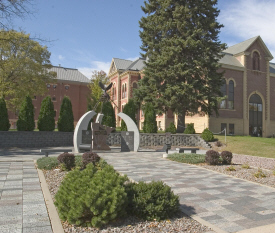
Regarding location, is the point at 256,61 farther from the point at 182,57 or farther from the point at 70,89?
the point at 70,89

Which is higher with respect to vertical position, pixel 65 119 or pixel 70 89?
pixel 70 89

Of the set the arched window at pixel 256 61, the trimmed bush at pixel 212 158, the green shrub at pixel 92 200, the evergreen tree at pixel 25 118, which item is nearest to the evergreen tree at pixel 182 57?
the evergreen tree at pixel 25 118

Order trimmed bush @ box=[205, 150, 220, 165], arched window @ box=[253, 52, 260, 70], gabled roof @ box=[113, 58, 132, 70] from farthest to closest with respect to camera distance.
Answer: gabled roof @ box=[113, 58, 132, 70]
arched window @ box=[253, 52, 260, 70]
trimmed bush @ box=[205, 150, 220, 165]

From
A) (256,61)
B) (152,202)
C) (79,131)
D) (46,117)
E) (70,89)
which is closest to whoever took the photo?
(152,202)

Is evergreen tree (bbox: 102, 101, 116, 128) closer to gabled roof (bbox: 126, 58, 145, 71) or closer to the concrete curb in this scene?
the concrete curb

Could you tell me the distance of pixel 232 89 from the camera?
3506 cm

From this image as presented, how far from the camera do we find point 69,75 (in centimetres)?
5353

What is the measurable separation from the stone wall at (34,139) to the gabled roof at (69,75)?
31.7 m

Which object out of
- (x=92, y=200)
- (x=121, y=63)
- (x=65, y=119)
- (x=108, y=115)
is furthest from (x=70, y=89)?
(x=92, y=200)

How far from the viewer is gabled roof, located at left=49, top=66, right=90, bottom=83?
172 ft

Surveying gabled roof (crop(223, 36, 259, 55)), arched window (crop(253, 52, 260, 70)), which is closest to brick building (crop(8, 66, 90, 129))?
gabled roof (crop(223, 36, 259, 55))

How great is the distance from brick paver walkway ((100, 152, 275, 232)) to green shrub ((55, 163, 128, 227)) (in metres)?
1.73

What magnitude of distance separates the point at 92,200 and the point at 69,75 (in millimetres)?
51974

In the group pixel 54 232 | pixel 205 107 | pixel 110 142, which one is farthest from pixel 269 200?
pixel 205 107
